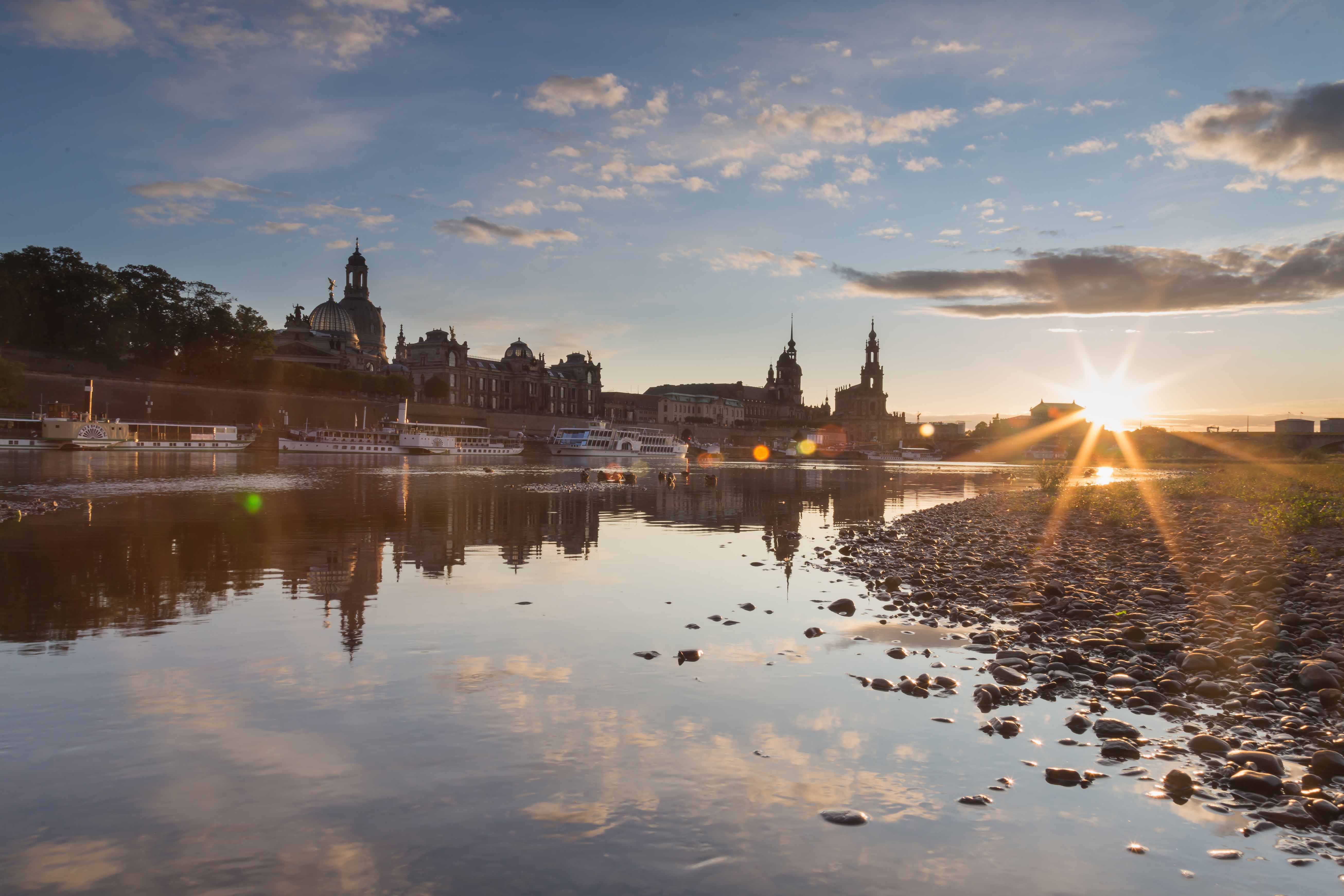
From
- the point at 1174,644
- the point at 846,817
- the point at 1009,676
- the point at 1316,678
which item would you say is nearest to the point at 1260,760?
the point at 1316,678

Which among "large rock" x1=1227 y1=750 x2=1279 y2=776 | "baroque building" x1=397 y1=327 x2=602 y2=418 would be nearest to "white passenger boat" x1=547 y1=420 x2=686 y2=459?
"baroque building" x1=397 y1=327 x2=602 y2=418

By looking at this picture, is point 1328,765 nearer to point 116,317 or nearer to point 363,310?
point 116,317

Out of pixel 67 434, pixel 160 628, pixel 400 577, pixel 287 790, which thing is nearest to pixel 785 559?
pixel 400 577

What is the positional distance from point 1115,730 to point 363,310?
630ft

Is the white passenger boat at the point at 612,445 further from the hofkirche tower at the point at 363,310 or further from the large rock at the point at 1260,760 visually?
the large rock at the point at 1260,760

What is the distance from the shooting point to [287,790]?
691cm

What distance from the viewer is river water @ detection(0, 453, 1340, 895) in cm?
586

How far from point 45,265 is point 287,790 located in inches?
5020

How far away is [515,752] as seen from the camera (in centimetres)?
786

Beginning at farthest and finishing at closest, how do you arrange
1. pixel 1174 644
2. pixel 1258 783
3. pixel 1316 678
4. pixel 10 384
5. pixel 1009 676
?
pixel 10 384
pixel 1174 644
pixel 1009 676
pixel 1316 678
pixel 1258 783

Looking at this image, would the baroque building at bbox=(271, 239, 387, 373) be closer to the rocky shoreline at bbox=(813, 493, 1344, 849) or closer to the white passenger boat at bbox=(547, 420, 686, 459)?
the white passenger boat at bbox=(547, 420, 686, 459)

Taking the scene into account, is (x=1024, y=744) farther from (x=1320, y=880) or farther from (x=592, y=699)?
(x=592, y=699)

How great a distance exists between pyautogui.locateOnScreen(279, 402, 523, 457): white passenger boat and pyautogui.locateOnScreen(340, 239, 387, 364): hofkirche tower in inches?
2604

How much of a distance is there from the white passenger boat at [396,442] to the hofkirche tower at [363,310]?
217ft
